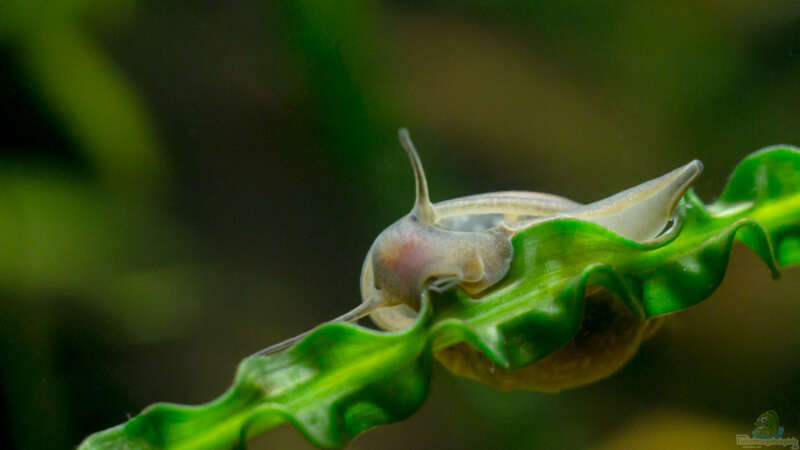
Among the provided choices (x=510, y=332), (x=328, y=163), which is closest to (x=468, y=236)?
(x=510, y=332)

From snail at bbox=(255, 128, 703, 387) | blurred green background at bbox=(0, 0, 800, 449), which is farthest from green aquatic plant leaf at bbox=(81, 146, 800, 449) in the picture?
blurred green background at bbox=(0, 0, 800, 449)

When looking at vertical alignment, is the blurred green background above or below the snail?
above

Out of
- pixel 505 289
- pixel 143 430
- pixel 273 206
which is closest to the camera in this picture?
pixel 143 430

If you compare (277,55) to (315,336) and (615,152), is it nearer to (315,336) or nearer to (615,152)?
(615,152)

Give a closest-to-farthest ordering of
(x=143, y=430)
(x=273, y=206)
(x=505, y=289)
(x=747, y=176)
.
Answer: (x=143, y=430) → (x=505, y=289) → (x=747, y=176) → (x=273, y=206)

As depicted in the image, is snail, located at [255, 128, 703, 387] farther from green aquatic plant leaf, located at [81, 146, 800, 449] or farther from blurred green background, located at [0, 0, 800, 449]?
blurred green background, located at [0, 0, 800, 449]

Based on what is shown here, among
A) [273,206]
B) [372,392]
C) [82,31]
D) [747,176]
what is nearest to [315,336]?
[372,392]
